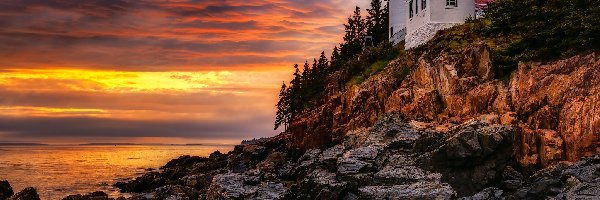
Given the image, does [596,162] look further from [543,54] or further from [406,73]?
[406,73]

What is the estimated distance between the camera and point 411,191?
89.4 ft

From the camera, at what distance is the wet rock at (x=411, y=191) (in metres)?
26.6

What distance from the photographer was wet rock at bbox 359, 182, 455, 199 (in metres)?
26.6

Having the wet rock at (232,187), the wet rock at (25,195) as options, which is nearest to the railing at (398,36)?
the wet rock at (232,187)

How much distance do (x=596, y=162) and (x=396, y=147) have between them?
34.2ft

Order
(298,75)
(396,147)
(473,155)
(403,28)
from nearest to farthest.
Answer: (473,155) → (396,147) → (403,28) → (298,75)

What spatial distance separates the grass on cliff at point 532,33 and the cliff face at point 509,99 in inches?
39.7

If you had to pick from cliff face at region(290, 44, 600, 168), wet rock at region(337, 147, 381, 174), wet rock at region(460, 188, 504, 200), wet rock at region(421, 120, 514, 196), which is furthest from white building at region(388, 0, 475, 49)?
wet rock at region(460, 188, 504, 200)

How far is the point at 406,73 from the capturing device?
46.9 m

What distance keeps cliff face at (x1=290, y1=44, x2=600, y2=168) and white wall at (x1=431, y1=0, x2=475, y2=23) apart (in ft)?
17.8

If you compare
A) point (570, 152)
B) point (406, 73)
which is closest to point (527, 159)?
point (570, 152)

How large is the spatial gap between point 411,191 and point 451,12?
1089 inches

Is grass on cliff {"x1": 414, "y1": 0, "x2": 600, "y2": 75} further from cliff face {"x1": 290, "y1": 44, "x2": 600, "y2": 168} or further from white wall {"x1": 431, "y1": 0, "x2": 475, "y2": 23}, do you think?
white wall {"x1": 431, "y1": 0, "x2": 475, "y2": 23}

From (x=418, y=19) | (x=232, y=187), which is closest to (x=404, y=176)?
(x=232, y=187)
